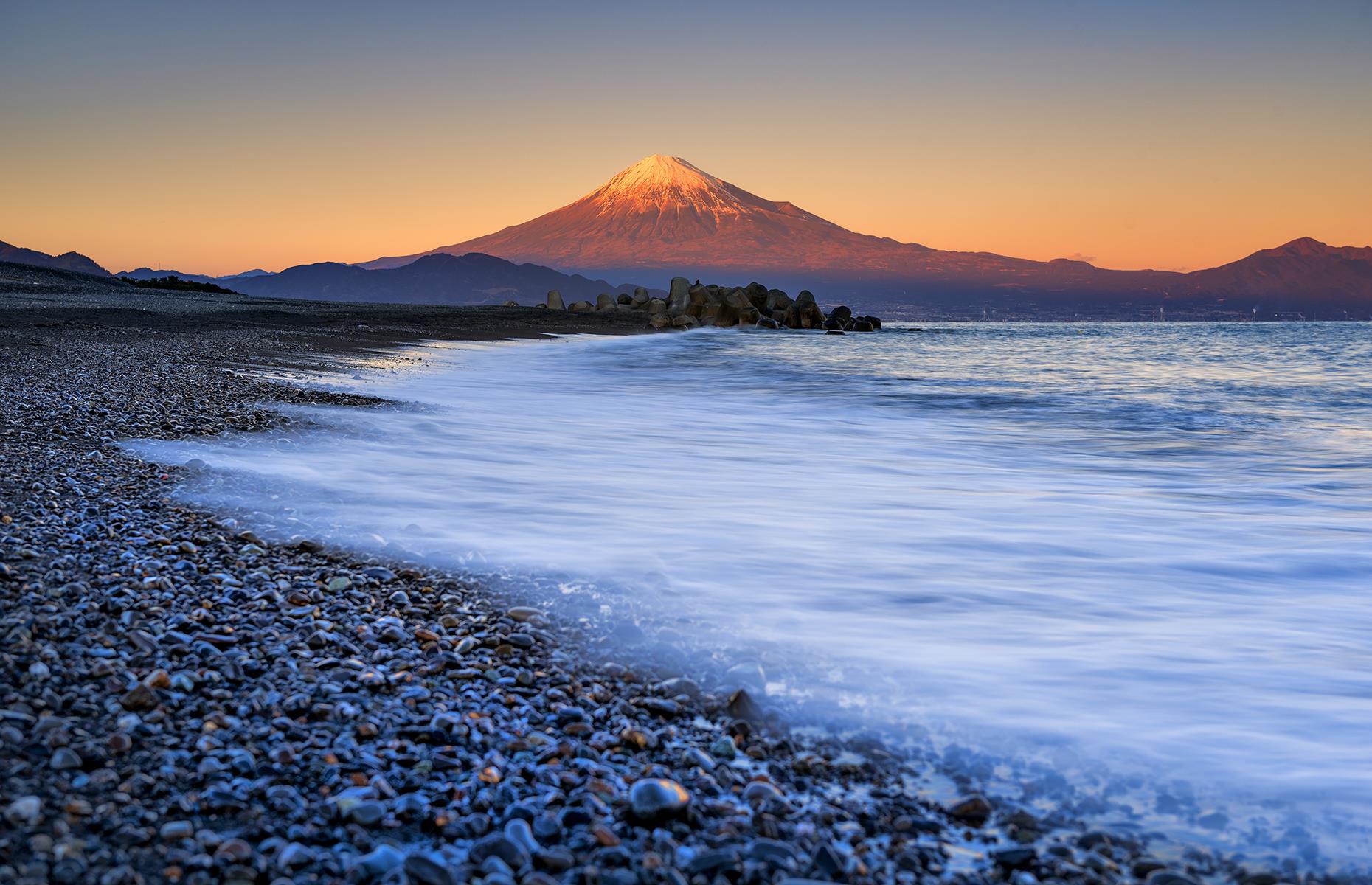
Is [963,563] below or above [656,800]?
below

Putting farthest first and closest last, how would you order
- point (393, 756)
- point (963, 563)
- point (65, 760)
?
point (963, 563), point (393, 756), point (65, 760)

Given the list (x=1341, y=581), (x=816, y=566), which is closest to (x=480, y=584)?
(x=816, y=566)

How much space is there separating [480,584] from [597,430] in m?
7.17

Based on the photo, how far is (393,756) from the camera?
2383mm

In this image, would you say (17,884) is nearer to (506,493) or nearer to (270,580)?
(270,580)

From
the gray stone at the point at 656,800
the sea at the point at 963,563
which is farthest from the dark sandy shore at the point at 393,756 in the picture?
the sea at the point at 963,563

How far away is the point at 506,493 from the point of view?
6.56m

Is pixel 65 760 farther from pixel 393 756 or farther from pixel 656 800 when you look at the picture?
pixel 656 800

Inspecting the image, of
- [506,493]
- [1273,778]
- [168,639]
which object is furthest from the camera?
[506,493]

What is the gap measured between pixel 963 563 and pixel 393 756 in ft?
12.3

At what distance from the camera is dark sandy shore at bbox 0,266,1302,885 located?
6.48 ft

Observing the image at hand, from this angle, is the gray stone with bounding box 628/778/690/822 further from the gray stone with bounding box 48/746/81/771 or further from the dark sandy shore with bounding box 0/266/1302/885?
the gray stone with bounding box 48/746/81/771

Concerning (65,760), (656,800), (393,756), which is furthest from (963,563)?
(65,760)

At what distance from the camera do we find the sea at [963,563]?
2869 mm
